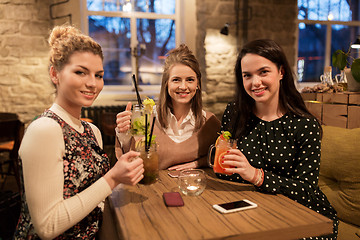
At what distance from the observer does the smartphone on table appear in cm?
112

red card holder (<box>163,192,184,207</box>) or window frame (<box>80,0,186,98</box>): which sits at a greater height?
window frame (<box>80,0,186,98</box>)

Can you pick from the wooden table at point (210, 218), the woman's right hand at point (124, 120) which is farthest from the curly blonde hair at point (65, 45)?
the wooden table at point (210, 218)

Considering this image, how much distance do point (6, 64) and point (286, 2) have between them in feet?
14.7

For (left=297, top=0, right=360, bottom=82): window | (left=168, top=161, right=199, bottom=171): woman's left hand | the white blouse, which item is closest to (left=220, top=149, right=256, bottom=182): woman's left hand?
(left=168, top=161, right=199, bottom=171): woman's left hand

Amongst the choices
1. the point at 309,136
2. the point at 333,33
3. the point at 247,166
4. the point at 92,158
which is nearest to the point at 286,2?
the point at 333,33

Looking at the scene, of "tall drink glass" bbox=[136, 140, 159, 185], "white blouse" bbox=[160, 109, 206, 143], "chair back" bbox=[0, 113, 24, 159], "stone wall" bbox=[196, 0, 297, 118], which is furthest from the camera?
"stone wall" bbox=[196, 0, 297, 118]

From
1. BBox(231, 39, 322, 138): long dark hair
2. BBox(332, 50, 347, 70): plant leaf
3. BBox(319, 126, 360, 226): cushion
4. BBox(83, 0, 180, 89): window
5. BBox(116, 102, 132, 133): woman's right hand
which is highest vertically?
BBox(83, 0, 180, 89): window

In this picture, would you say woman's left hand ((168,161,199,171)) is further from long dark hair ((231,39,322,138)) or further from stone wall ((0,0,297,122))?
stone wall ((0,0,297,122))

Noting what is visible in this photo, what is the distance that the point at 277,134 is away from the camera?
154 centimetres

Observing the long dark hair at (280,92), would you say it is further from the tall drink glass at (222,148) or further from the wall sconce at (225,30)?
the wall sconce at (225,30)

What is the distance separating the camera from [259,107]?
1678 mm

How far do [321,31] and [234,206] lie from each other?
5491mm

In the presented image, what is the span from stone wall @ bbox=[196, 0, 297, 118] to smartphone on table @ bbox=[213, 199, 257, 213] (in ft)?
11.8

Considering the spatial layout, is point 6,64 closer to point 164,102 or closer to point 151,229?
point 164,102
